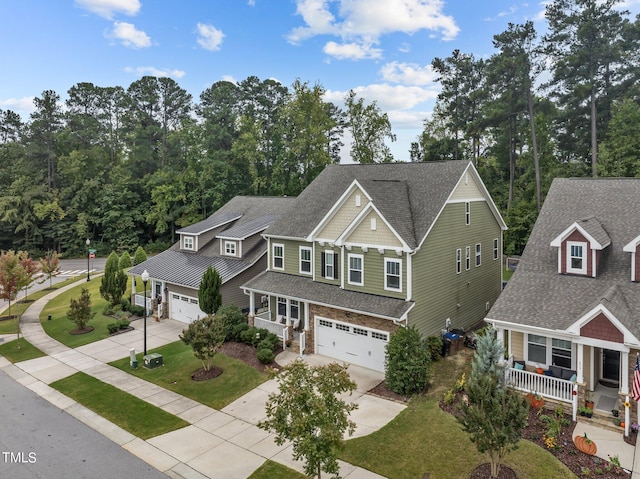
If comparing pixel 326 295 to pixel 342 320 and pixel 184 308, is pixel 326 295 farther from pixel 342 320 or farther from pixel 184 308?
pixel 184 308

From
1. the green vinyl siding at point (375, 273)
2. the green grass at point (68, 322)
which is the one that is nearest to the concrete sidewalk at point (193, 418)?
the green grass at point (68, 322)

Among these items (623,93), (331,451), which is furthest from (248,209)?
(623,93)

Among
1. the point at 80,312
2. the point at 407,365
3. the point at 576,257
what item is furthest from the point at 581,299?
the point at 80,312

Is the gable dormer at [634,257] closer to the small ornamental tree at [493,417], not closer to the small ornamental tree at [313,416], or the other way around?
the small ornamental tree at [493,417]

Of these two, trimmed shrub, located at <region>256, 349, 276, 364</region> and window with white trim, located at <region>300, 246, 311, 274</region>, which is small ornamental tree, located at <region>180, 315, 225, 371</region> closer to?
trimmed shrub, located at <region>256, 349, 276, 364</region>

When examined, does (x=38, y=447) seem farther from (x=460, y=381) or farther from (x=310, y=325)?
(x=460, y=381)

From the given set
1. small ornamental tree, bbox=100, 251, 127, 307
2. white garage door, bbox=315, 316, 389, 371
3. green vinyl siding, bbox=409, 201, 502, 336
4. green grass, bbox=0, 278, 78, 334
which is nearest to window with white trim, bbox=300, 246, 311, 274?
white garage door, bbox=315, 316, 389, 371
